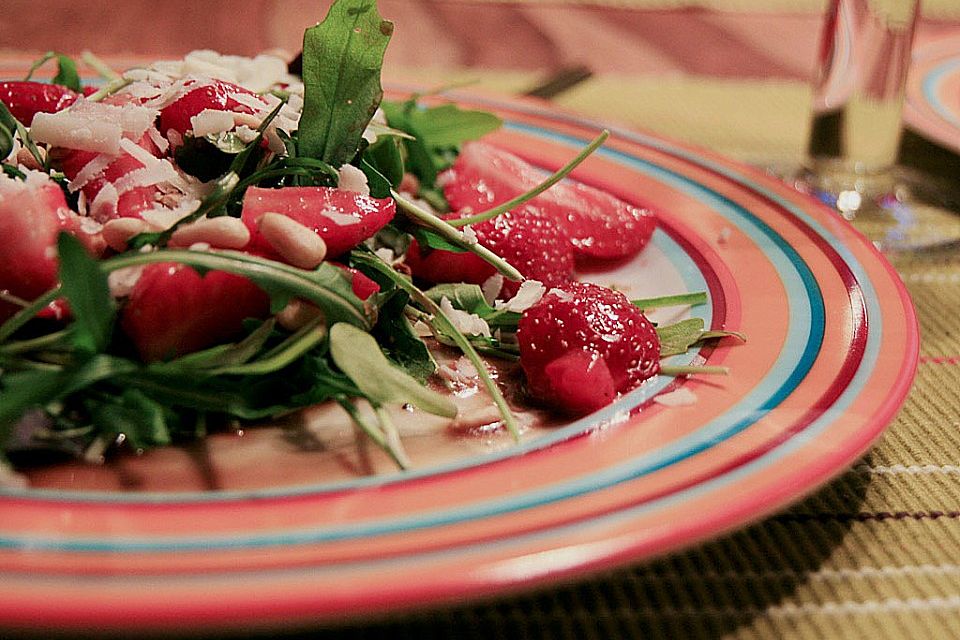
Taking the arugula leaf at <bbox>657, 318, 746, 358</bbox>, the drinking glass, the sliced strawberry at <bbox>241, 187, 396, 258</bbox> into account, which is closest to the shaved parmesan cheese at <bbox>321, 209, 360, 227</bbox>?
the sliced strawberry at <bbox>241, 187, 396, 258</bbox>

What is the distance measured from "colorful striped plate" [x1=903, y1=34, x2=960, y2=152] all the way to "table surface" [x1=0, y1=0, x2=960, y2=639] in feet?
0.31

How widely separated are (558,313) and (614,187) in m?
0.53

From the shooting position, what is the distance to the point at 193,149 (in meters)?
1.08

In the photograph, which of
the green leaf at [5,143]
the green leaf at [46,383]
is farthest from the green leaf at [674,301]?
the green leaf at [5,143]

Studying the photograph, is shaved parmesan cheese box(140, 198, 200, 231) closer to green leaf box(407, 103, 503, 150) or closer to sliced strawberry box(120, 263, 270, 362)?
sliced strawberry box(120, 263, 270, 362)

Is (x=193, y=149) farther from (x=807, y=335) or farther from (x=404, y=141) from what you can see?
(x=807, y=335)

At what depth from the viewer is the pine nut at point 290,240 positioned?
94 cm

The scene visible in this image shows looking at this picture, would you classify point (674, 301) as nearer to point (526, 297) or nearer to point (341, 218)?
point (526, 297)

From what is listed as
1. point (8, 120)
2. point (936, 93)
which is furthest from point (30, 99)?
point (936, 93)

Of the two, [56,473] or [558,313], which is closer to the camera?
[56,473]

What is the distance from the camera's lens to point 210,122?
1047mm

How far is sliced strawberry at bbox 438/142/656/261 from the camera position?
1343 millimetres

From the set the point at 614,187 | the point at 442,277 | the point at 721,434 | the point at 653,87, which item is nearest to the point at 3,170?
the point at 442,277

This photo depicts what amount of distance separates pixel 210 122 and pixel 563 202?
1.63 feet
